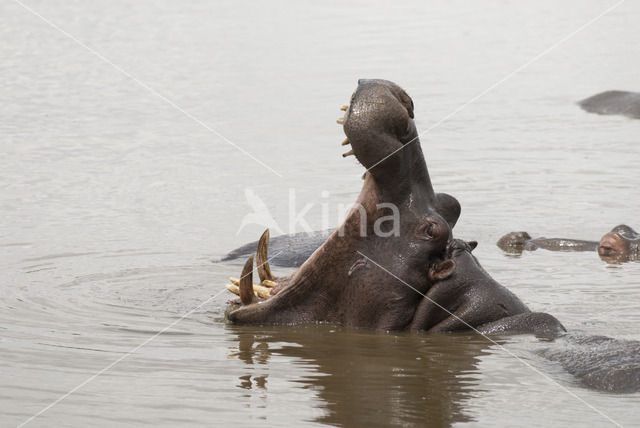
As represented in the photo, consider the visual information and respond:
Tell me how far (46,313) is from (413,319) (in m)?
2.47

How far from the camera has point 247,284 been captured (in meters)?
6.30

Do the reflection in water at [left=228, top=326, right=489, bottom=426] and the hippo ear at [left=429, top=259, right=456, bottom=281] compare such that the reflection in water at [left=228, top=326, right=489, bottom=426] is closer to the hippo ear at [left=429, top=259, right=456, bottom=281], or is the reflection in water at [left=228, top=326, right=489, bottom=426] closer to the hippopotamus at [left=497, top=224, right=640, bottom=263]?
the hippo ear at [left=429, top=259, right=456, bottom=281]

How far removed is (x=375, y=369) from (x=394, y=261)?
1.84 ft

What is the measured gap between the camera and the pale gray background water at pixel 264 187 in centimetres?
549

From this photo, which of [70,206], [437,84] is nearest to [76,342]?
[70,206]

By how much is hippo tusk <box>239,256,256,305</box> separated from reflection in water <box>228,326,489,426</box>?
0.19 m

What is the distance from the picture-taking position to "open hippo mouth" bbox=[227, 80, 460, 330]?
563 centimetres

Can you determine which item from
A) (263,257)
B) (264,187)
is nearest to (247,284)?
(263,257)

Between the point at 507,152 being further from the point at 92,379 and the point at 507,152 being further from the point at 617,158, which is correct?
the point at 92,379

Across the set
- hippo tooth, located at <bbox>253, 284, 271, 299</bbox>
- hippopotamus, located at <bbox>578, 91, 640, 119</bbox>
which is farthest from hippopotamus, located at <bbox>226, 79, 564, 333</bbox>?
hippopotamus, located at <bbox>578, 91, 640, 119</bbox>

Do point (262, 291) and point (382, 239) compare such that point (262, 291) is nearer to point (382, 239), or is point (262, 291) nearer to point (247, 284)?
point (247, 284)

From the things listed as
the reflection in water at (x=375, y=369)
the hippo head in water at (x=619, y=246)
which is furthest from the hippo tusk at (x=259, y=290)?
the hippo head in water at (x=619, y=246)

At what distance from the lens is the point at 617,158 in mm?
13375

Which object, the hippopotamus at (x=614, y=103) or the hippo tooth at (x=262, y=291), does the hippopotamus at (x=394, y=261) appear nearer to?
the hippo tooth at (x=262, y=291)
